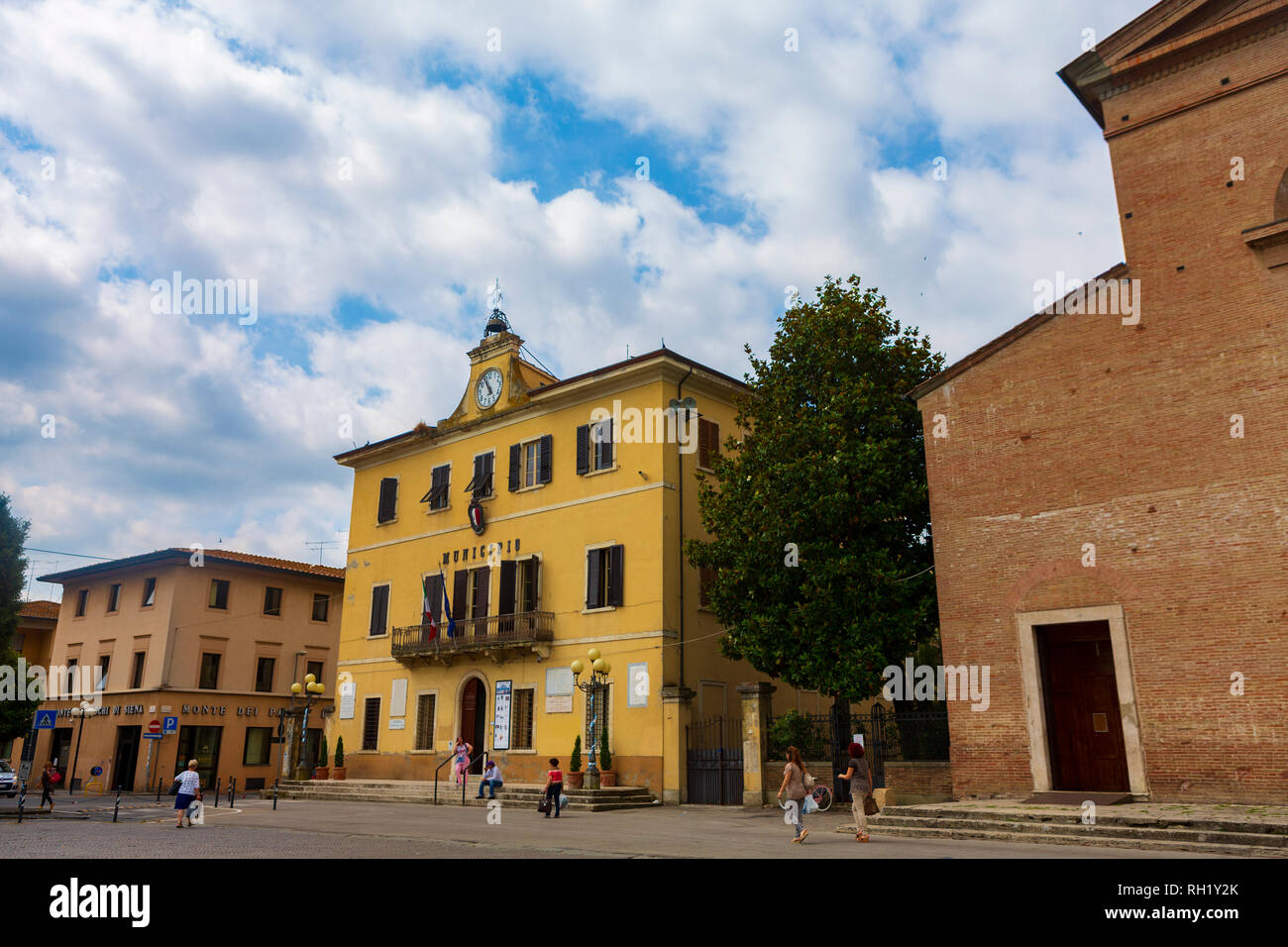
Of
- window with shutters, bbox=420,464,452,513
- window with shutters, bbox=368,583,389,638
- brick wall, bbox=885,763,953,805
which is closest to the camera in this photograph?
brick wall, bbox=885,763,953,805

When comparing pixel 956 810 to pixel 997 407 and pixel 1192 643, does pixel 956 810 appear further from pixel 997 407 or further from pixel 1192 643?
pixel 997 407

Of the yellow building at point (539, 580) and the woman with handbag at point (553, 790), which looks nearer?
the woman with handbag at point (553, 790)

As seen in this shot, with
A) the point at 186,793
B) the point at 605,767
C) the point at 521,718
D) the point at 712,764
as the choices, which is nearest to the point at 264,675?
the point at 521,718

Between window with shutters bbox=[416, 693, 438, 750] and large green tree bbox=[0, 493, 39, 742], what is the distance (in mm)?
11047

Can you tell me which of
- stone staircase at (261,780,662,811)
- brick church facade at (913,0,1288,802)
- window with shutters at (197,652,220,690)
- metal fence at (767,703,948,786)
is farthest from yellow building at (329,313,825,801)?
window with shutters at (197,652,220,690)

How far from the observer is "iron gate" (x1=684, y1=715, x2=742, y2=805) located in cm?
2183

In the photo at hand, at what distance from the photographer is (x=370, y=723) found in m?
30.8

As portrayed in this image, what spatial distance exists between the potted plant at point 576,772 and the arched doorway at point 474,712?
4872 millimetres

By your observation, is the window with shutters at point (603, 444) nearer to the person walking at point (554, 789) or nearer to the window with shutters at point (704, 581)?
the window with shutters at point (704, 581)

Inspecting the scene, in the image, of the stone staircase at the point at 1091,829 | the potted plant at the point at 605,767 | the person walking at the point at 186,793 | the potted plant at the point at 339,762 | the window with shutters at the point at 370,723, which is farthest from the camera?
the window with shutters at the point at 370,723

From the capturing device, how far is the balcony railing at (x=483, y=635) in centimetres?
2620

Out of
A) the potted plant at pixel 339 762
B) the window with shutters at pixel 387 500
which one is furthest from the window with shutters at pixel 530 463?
the potted plant at pixel 339 762

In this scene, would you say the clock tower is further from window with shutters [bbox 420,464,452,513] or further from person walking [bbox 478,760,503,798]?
person walking [bbox 478,760,503,798]

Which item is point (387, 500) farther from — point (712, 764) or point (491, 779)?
point (712, 764)
